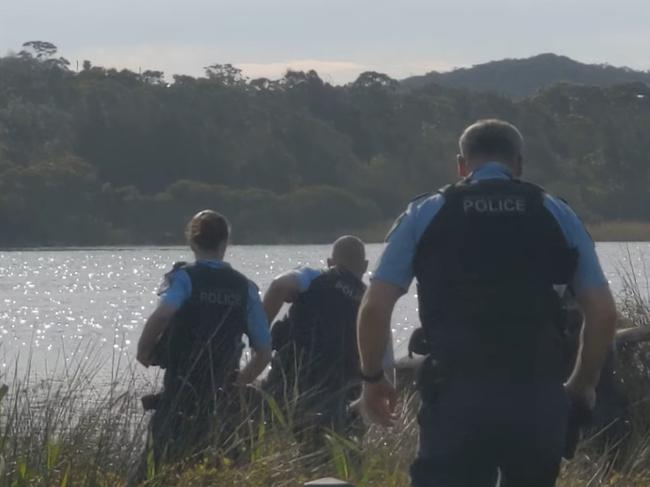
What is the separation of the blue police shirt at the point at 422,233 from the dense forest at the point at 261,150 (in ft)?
183

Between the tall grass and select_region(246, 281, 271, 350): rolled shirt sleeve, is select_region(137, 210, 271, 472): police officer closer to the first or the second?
select_region(246, 281, 271, 350): rolled shirt sleeve

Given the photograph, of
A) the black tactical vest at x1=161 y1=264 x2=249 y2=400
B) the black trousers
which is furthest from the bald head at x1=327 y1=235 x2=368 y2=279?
the black trousers

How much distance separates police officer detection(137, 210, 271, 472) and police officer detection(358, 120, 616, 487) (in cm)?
191

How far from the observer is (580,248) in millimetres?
5184

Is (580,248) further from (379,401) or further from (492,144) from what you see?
(379,401)

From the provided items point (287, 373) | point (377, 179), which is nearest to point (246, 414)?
point (287, 373)

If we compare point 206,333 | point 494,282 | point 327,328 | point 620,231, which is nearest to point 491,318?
point 494,282

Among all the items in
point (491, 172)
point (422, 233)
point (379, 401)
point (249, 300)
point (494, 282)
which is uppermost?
point (491, 172)

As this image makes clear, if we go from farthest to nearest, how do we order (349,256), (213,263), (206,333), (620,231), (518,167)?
(620,231) → (349,256) → (213,263) → (206,333) → (518,167)

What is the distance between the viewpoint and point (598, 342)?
5.17m

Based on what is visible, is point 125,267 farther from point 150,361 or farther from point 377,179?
point 150,361

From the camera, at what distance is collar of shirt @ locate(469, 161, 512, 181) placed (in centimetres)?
520

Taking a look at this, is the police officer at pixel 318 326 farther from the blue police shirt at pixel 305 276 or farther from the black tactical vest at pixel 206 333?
the black tactical vest at pixel 206 333

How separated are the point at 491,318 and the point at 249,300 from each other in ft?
8.31
